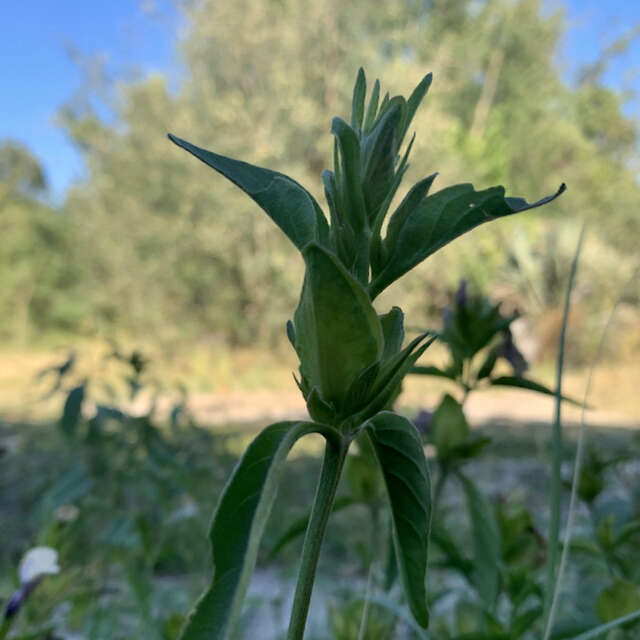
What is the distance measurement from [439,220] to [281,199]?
6 centimetres

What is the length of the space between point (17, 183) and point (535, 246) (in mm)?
7977

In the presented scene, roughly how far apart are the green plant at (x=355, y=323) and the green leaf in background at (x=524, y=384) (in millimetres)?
165

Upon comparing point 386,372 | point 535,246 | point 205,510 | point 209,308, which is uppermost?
point 535,246

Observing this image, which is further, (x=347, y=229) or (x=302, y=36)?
(x=302, y=36)

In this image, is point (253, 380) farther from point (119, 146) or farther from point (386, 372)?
point (386, 372)

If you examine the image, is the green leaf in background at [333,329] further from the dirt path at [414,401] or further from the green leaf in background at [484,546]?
the dirt path at [414,401]

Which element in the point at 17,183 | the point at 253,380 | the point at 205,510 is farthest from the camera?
the point at 17,183

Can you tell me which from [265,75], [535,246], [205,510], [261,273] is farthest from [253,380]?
[205,510]

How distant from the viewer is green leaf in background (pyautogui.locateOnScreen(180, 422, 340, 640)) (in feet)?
0.54

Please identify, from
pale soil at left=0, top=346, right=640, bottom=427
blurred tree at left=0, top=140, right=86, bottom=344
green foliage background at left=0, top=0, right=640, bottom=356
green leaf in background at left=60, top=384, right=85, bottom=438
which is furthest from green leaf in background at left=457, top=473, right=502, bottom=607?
blurred tree at left=0, top=140, right=86, bottom=344

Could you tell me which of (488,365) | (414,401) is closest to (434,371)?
(488,365)

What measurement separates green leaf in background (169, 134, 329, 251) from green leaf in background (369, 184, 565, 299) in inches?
1.2

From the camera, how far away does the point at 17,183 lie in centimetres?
987

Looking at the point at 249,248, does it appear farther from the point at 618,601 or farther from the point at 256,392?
the point at 618,601
